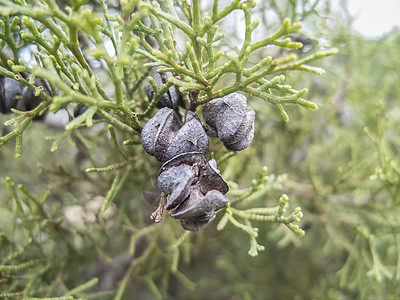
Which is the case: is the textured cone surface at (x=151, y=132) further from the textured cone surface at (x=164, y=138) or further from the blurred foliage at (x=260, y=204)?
the blurred foliage at (x=260, y=204)

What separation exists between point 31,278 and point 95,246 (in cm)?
40

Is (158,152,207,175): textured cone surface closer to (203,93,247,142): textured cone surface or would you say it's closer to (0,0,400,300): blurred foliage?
(203,93,247,142): textured cone surface

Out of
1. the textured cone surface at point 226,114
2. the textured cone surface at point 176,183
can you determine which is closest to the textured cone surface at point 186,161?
the textured cone surface at point 176,183

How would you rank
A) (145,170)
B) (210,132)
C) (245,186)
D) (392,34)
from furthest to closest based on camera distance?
(392,34), (245,186), (145,170), (210,132)

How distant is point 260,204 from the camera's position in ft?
8.72

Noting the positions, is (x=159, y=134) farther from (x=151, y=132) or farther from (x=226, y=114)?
(x=226, y=114)

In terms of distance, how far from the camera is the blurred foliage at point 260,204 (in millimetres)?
1922

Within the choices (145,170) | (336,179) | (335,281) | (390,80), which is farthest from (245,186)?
(390,80)

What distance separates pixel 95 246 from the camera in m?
2.09

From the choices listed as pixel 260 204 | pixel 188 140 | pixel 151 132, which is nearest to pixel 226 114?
pixel 188 140

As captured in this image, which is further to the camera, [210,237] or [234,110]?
[210,237]

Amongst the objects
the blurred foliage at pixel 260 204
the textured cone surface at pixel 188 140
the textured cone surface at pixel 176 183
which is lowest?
the blurred foliage at pixel 260 204

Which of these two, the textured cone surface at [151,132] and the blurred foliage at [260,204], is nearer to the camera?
the textured cone surface at [151,132]

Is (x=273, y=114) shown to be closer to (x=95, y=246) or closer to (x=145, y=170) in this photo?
(x=145, y=170)
